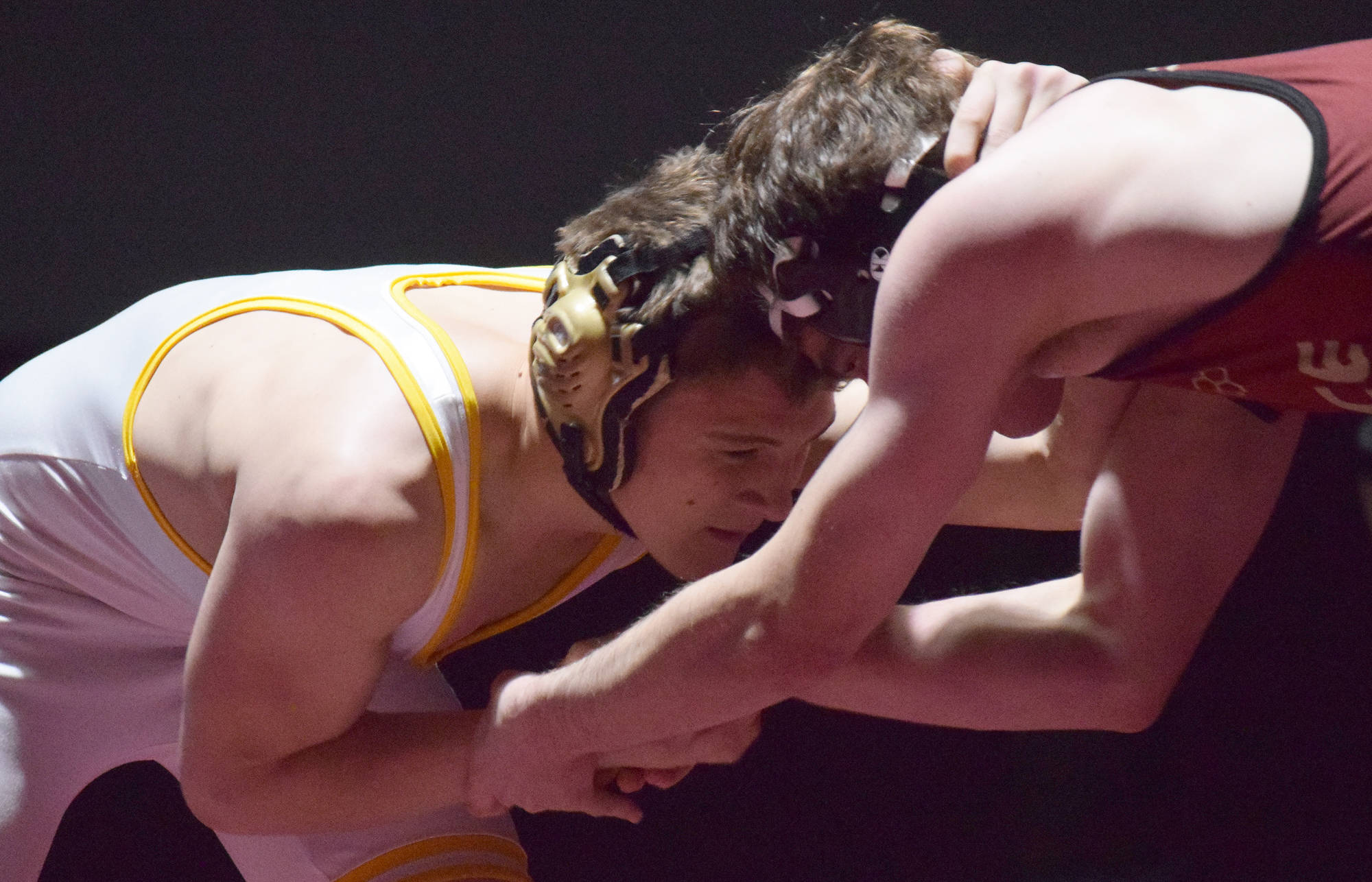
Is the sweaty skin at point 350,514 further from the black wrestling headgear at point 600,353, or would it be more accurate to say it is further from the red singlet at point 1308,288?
the red singlet at point 1308,288

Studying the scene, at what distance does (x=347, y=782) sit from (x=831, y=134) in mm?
783

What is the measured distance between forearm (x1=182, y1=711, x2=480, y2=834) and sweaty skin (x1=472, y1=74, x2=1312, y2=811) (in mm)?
46

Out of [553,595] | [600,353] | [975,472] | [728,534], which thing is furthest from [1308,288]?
[553,595]

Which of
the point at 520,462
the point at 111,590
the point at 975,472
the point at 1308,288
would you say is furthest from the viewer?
the point at 111,590

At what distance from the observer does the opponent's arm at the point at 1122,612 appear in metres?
1.25

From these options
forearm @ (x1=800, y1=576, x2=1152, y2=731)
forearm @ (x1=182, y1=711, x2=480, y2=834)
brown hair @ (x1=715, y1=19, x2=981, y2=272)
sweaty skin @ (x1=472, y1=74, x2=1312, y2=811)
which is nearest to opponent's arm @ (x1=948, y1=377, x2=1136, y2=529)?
sweaty skin @ (x1=472, y1=74, x2=1312, y2=811)

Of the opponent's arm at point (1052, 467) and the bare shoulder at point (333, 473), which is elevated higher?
the bare shoulder at point (333, 473)

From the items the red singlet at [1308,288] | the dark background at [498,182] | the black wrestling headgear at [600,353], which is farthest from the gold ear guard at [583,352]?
the dark background at [498,182]

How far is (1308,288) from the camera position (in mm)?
850

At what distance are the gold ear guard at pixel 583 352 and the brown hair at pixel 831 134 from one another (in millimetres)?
119

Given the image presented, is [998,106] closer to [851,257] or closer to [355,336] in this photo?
[851,257]

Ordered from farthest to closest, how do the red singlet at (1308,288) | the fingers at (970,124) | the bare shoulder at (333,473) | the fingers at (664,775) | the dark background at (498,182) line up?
the dark background at (498,182), the fingers at (664,775), the bare shoulder at (333,473), the fingers at (970,124), the red singlet at (1308,288)

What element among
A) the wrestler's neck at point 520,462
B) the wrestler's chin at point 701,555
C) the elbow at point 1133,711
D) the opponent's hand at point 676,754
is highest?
the wrestler's neck at point 520,462

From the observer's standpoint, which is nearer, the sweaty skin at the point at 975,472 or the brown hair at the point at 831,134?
the sweaty skin at the point at 975,472
